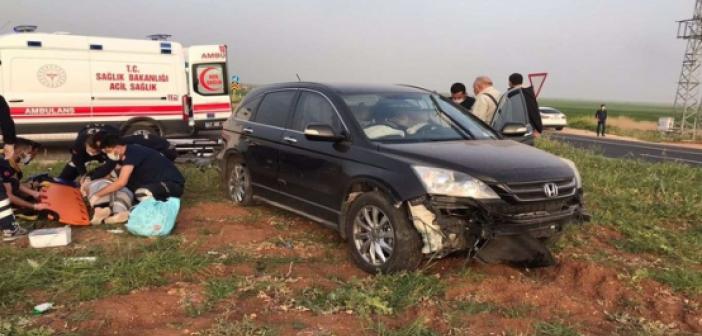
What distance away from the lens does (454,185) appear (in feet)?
12.5

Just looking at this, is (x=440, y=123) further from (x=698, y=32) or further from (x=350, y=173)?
(x=698, y=32)

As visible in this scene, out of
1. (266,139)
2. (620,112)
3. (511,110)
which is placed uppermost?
(511,110)

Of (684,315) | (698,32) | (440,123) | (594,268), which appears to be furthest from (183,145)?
(698,32)

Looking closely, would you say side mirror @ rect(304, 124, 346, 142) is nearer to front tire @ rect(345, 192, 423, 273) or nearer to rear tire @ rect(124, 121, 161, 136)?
front tire @ rect(345, 192, 423, 273)

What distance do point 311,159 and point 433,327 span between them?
2162 millimetres

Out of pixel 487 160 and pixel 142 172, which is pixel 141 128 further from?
pixel 487 160

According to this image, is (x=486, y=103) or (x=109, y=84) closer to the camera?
(x=486, y=103)

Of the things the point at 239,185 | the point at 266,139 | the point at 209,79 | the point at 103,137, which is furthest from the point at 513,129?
the point at 209,79

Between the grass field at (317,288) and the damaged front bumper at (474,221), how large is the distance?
307 mm

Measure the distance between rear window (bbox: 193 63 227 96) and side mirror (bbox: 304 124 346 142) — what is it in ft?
28.1

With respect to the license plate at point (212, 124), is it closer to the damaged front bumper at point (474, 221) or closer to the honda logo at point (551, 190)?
the damaged front bumper at point (474, 221)

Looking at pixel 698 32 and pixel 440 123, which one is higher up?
pixel 698 32

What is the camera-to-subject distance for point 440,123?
16.2ft

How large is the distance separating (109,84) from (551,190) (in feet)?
31.6
